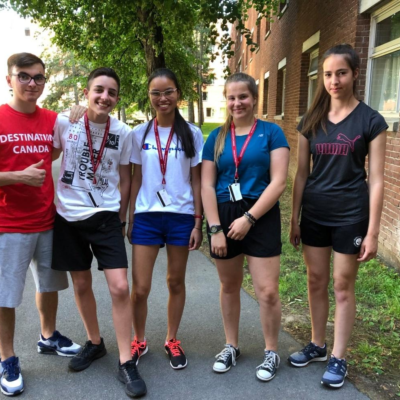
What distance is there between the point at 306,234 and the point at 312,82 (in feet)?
23.5

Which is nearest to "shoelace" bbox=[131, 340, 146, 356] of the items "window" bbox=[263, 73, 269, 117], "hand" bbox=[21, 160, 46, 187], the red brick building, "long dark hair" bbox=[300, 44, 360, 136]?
"hand" bbox=[21, 160, 46, 187]

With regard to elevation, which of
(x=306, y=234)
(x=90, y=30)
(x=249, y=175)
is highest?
(x=90, y=30)

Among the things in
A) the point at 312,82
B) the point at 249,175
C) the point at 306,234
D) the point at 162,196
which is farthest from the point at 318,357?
the point at 312,82

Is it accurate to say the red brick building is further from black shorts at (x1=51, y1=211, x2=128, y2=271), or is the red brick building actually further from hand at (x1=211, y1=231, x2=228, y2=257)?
black shorts at (x1=51, y1=211, x2=128, y2=271)

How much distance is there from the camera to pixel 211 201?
2604mm

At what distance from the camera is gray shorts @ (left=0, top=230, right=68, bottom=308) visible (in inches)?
99.7

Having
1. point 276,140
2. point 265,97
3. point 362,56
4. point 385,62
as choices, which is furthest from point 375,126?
point 265,97

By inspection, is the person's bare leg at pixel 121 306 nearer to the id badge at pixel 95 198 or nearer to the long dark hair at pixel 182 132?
the id badge at pixel 95 198

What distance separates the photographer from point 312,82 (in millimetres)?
9000


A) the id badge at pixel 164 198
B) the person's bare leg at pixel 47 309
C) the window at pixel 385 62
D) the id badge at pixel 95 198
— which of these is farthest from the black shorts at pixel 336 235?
the window at pixel 385 62

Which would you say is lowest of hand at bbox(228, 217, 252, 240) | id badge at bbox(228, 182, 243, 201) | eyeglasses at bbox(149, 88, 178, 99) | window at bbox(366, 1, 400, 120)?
hand at bbox(228, 217, 252, 240)

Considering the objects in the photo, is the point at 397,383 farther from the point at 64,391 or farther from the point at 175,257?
the point at 64,391

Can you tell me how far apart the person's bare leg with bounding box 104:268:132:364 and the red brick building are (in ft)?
7.10

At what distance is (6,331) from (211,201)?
163 cm
